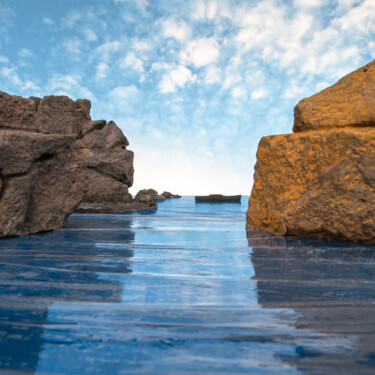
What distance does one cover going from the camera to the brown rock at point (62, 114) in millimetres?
7816

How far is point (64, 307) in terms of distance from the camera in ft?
3.79

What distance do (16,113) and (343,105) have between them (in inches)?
126

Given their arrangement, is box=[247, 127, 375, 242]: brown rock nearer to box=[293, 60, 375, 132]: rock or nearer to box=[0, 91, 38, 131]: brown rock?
box=[293, 60, 375, 132]: rock

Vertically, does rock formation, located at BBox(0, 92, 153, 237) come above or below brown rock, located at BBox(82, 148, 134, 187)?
below

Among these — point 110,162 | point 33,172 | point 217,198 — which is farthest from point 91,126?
point 217,198

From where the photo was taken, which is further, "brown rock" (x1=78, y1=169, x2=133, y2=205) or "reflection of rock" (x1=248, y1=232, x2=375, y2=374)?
"brown rock" (x1=78, y1=169, x2=133, y2=205)

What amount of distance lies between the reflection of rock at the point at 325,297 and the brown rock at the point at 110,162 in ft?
19.7

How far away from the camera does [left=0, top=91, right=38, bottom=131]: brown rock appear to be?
3.18 meters

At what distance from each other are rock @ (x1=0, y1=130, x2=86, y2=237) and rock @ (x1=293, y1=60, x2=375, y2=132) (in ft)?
8.30

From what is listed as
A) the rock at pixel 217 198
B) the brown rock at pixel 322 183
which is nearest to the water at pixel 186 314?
the brown rock at pixel 322 183

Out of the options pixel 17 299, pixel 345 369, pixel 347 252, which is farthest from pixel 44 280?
pixel 347 252

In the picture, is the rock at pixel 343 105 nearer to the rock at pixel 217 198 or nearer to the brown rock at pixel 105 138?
the brown rock at pixel 105 138

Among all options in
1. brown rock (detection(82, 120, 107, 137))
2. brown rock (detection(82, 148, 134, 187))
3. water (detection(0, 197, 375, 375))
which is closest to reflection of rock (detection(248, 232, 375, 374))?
water (detection(0, 197, 375, 375))

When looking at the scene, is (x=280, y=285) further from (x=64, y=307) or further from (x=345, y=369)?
(x=64, y=307)
